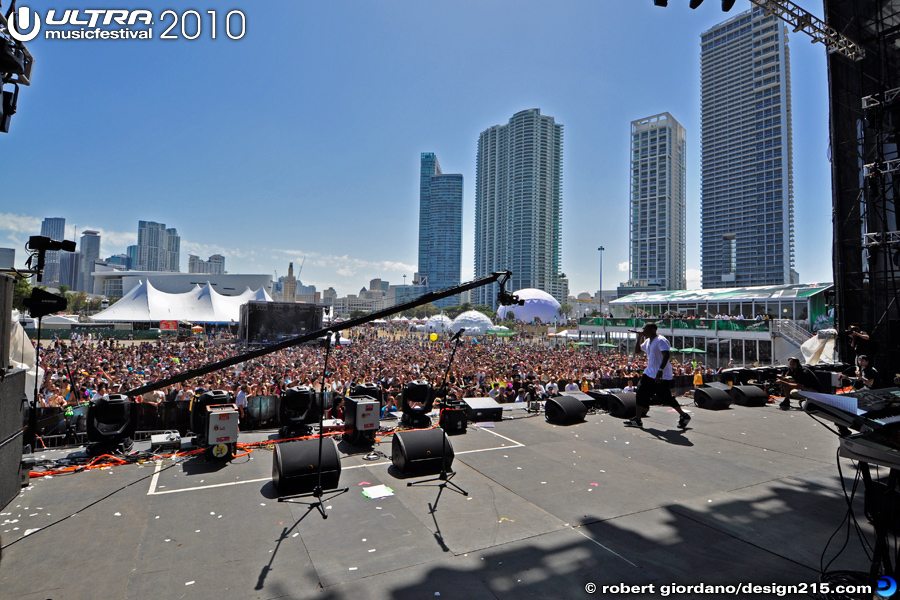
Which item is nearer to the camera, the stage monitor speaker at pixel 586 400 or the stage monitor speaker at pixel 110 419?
the stage monitor speaker at pixel 110 419

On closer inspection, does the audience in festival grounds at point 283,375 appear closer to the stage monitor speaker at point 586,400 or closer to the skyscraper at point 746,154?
the stage monitor speaker at point 586,400

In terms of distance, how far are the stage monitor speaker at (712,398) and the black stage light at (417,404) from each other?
7897 millimetres

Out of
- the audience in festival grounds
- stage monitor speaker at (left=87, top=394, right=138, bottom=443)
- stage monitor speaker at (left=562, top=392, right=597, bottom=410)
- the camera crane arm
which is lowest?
the audience in festival grounds

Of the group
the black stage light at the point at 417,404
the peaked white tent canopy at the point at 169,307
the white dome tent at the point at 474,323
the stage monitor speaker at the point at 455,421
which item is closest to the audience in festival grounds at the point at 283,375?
the black stage light at the point at 417,404

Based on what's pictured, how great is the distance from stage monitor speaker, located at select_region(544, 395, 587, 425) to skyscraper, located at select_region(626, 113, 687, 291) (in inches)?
4833

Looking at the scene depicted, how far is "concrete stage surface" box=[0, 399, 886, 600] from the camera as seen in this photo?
3893 mm

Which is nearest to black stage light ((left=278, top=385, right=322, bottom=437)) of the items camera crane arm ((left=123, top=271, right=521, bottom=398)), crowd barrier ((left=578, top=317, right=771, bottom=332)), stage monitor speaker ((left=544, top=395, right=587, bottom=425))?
camera crane arm ((left=123, top=271, right=521, bottom=398))

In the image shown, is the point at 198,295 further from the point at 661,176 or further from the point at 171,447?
the point at 661,176

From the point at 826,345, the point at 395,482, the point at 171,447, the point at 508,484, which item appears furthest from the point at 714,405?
the point at 171,447

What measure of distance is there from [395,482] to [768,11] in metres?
17.7

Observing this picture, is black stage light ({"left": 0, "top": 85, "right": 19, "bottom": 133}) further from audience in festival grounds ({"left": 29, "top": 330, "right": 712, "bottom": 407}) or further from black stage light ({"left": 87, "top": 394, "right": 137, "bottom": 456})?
audience in festival grounds ({"left": 29, "top": 330, "right": 712, "bottom": 407})

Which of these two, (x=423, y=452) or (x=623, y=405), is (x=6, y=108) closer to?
(x=423, y=452)

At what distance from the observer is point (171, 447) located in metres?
8.16

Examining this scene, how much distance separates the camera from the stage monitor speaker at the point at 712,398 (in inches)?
470
